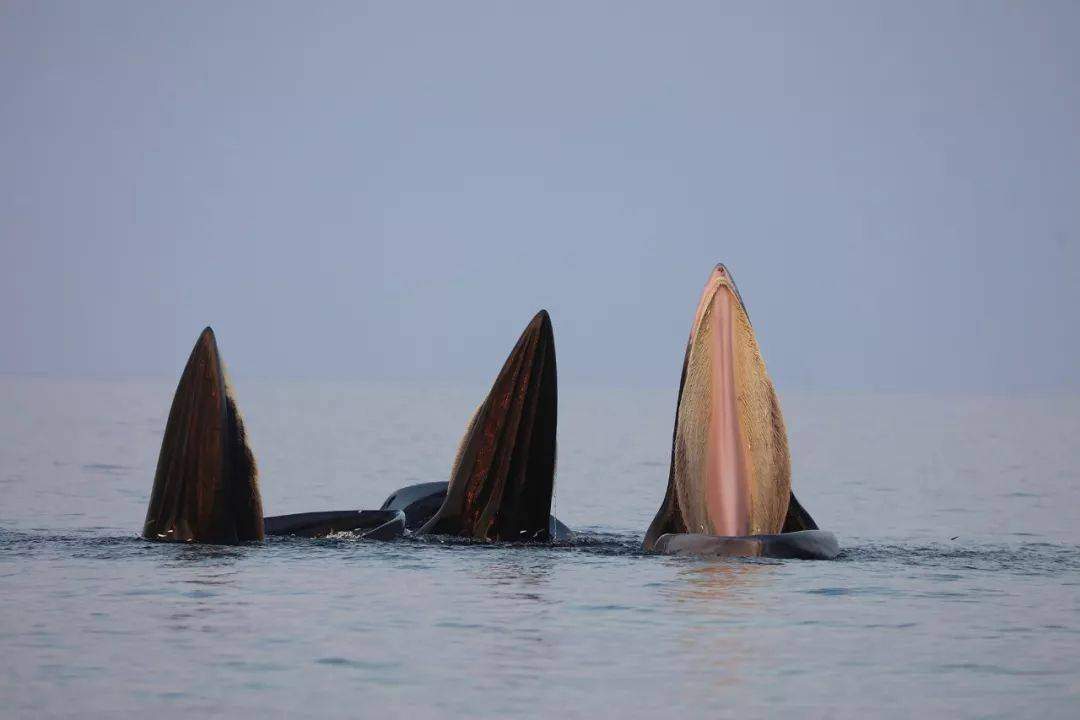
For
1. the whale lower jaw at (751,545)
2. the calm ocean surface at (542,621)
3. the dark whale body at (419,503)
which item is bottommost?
the calm ocean surface at (542,621)

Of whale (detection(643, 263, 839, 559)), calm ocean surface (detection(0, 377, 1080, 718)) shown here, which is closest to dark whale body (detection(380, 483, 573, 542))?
calm ocean surface (detection(0, 377, 1080, 718))

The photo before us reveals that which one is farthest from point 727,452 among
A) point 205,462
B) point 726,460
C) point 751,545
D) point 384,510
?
point 205,462

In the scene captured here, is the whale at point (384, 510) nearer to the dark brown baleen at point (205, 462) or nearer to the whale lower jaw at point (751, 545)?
the dark brown baleen at point (205, 462)

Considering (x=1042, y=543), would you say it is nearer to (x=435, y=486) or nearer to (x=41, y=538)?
(x=435, y=486)

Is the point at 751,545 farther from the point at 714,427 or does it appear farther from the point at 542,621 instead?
the point at 542,621

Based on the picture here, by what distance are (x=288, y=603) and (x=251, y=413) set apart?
167 feet

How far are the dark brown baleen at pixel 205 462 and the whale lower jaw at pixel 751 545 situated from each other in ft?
13.6

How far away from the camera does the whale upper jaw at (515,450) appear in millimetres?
17781

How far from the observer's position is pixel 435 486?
2016cm

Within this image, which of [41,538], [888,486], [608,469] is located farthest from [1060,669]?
[608,469]

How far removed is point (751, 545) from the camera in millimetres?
16766

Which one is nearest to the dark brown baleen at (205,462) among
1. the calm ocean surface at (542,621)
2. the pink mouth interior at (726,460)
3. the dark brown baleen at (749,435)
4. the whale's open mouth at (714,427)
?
the calm ocean surface at (542,621)

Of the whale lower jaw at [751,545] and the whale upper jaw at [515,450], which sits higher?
the whale upper jaw at [515,450]

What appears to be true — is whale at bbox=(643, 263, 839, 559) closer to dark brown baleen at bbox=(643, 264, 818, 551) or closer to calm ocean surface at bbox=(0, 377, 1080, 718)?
dark brown baleen at bbox=(643, 264, 818, 551)
